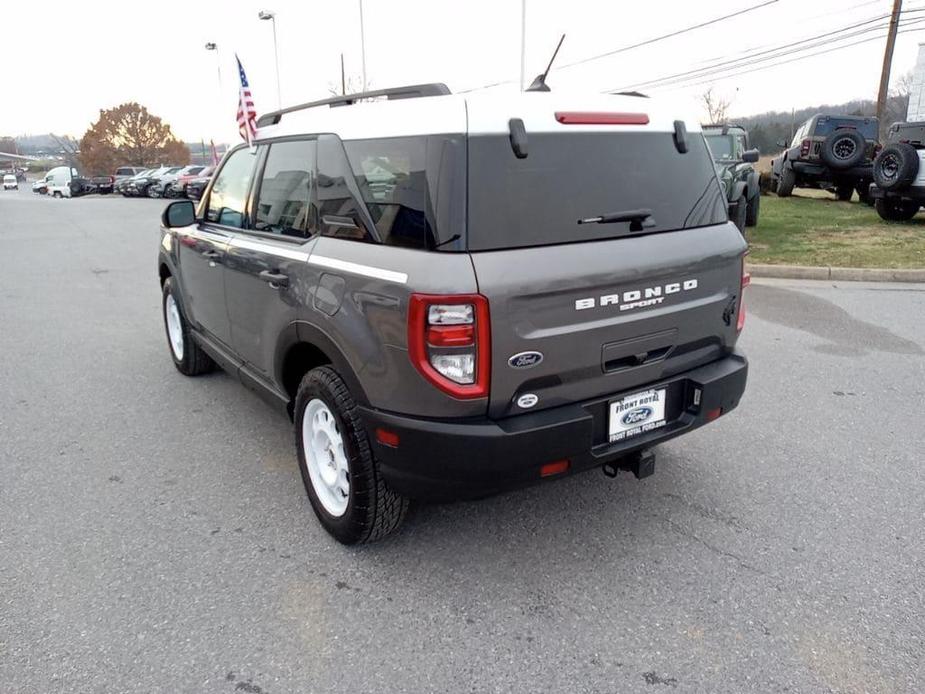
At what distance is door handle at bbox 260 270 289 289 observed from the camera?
3.18 meters

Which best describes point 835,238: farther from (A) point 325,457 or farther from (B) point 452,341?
(B) point 452,341

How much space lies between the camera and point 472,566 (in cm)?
297

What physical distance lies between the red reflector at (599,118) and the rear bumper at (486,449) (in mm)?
1131

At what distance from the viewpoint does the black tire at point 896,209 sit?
13.3m

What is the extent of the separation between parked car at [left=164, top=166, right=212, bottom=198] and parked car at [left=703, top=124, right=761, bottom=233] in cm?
2316

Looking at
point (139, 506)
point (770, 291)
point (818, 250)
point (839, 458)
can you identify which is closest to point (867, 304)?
point (770, 291)

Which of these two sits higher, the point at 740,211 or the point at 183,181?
the point at 183,181

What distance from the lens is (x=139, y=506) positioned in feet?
11.4

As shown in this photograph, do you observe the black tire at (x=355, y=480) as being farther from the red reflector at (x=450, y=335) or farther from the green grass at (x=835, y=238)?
the green grass at (x=835, y=238)

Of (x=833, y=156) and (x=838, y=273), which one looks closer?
(x=838, y=273)

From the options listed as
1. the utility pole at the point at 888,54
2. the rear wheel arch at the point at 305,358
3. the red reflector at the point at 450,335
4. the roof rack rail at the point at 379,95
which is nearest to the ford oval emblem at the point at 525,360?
the red reflector at the point at 450,335

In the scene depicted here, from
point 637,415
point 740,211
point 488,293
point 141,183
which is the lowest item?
point 637,415

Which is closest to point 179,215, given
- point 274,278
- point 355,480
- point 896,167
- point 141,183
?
point 274,278

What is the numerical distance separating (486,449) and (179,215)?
3.12m
